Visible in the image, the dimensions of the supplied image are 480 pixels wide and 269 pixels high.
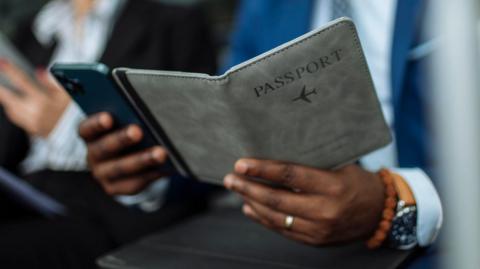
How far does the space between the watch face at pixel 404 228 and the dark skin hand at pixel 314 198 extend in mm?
26

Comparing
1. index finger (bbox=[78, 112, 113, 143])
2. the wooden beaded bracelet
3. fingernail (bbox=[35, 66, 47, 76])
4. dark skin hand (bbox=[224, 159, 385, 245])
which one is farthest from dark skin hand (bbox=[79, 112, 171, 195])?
fingernail (bbox=[35, 66, 47, 76])

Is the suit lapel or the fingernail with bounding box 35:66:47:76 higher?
the suit lapel

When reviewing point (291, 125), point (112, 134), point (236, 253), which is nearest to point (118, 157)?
point (112, 134)

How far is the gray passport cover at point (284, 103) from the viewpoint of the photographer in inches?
22.8

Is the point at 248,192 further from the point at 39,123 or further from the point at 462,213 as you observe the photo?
the point at 39,123

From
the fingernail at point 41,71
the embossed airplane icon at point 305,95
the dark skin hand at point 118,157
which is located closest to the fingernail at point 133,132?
the dark skin hand at point 118,157

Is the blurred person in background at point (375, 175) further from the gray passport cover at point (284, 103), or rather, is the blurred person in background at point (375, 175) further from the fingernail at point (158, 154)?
the fingernail at point (158, 154)

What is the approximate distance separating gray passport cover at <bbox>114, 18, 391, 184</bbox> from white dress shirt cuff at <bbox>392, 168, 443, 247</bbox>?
0.09 meters

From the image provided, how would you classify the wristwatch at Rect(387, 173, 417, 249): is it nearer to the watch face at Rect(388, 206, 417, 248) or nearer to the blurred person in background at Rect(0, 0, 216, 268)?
the watch face at Rect(388, 206, 417, 248)

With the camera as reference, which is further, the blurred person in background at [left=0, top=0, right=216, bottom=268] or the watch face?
the blurred person in background at [left=0, top=0, right=216, bottom=268]

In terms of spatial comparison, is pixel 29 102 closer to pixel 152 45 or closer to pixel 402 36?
pixel 152 45

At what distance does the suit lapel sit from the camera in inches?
30.6

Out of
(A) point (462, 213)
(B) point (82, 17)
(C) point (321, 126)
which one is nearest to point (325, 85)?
(C) point (321, 126)

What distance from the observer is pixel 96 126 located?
2.85ft
